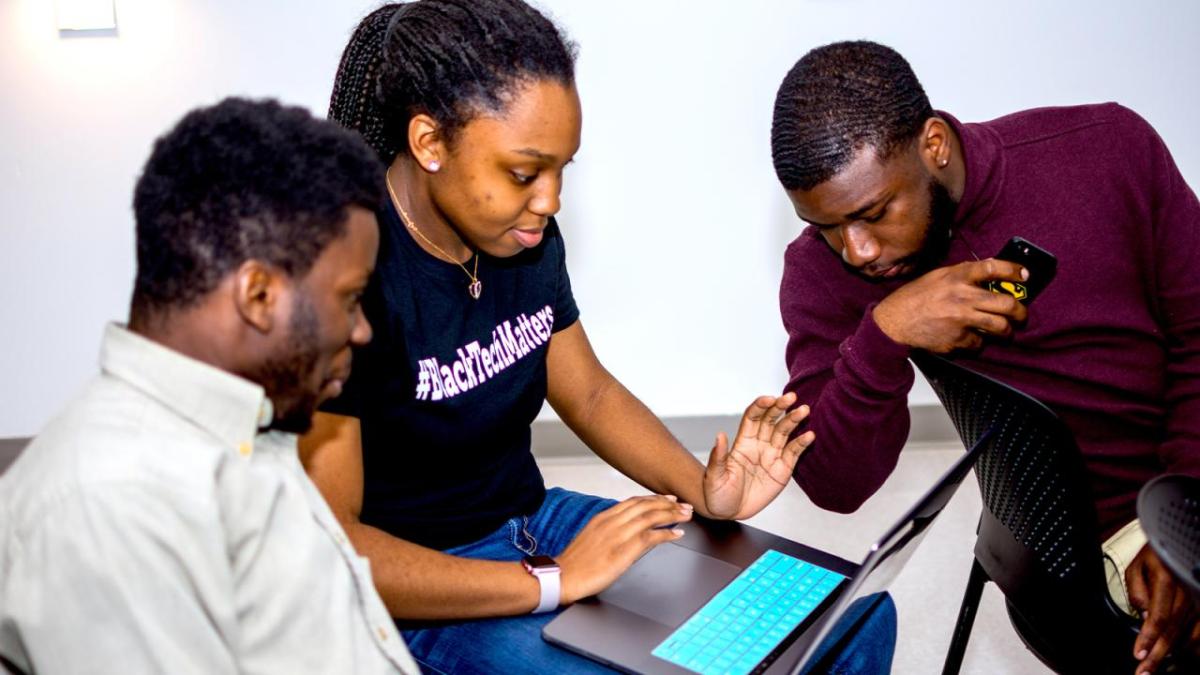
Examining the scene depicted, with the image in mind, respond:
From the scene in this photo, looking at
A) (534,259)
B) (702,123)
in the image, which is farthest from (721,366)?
(534,259)

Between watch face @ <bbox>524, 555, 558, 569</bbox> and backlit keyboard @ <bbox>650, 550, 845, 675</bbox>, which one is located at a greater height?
watch face @ <bbox>524, 555, 558, 569</bbox>

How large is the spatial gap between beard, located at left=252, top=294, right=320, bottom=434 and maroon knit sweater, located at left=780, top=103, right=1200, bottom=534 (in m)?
0.74

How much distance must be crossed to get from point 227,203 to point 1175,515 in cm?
80

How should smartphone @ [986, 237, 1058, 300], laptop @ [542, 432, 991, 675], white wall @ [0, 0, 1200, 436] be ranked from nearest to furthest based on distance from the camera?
laptop @ [542, 432, 991, 675], smartphone @ [986, 237, 1058, 300], white wall @ [0, 0, 1200, 436]

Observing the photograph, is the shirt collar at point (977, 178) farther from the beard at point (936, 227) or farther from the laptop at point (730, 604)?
the laptop at point (730, 604)

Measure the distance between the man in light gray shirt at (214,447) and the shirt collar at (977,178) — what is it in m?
0.83

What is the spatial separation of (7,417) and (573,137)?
2148 millimetres

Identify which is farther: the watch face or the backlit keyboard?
the watch face

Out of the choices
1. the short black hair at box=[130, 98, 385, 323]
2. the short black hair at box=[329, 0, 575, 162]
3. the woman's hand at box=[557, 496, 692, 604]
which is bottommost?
the woman's hand at box=[557, 496, 692, 604]

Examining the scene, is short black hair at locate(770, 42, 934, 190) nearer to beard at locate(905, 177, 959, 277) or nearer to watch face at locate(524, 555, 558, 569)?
beard at locate(905, 177, 959, 277)

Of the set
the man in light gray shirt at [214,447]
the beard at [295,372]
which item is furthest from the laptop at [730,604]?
the beard at [295,372]

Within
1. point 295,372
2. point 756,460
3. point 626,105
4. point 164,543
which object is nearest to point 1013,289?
point 756,460

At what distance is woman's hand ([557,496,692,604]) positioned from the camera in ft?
4.10

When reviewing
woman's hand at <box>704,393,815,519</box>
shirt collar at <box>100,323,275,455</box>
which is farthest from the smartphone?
shirt collar at <box>100,323,275,455</box>
